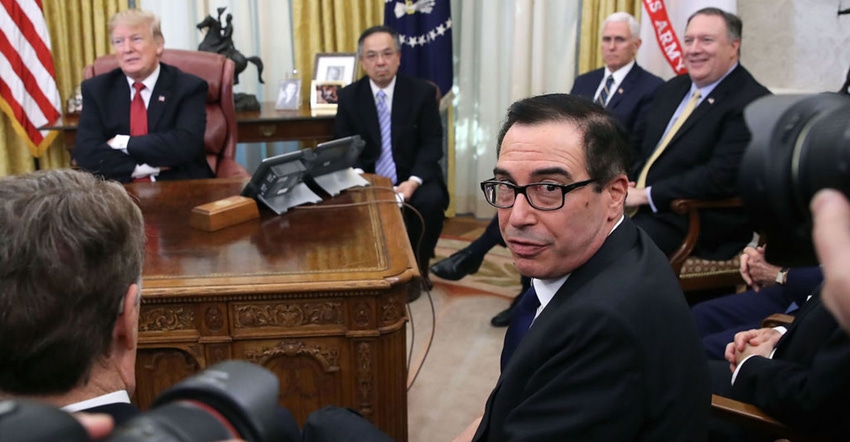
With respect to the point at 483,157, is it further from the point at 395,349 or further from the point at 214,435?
the point at 214,435

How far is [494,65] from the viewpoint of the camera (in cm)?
539

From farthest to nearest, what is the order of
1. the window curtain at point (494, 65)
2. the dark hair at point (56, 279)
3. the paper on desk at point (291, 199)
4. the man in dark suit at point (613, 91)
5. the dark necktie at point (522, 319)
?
the window curtain at point (494, 65) < the man in dark suit at point (613, 91) < the paper on desk at point (291, 199) < the dark necktie at point (522, 319) < the dark hair at point (56, 279)

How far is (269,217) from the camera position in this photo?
9.38 feet

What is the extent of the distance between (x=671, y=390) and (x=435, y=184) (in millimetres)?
2977

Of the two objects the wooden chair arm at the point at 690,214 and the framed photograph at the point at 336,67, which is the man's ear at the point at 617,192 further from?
the framed photograph at the point at 336,67

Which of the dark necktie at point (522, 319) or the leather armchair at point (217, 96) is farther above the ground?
the leather armchair at point (217, 96)

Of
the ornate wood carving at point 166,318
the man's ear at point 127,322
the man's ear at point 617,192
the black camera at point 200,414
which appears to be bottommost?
the ornate wood carving at point 166,318

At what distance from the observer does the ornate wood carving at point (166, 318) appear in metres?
2.23

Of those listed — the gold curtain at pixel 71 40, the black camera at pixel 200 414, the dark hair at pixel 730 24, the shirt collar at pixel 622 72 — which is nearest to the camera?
the black camera at pixel 200 414

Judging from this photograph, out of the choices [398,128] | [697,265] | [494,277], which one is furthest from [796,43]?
[398,128]

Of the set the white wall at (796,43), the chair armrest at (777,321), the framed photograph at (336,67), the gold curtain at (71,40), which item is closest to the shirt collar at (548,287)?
the chair armrest at (777,321)

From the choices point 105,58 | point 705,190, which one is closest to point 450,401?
point 705,190

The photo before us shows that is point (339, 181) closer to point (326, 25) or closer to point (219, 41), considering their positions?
point (219, 41)

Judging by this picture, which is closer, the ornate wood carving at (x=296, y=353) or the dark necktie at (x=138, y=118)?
the ornate wood carving at (x=296, y=353)
